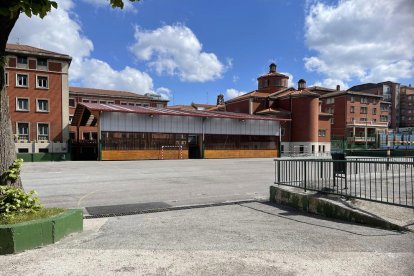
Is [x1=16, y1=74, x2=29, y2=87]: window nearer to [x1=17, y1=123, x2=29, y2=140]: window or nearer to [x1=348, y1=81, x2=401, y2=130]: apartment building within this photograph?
[x1=17, y1=123, x2=29, y2=140]: window

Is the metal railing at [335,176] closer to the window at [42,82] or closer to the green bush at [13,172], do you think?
the green bush at [13,172]

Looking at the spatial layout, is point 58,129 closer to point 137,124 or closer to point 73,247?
point 137,124

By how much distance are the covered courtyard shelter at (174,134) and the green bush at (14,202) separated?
29.9 metres

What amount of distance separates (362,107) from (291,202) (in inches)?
3042

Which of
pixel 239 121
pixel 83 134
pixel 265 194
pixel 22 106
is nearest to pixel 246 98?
pixel 239 121

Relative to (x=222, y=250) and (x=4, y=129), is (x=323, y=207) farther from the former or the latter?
(x=4, y=129)

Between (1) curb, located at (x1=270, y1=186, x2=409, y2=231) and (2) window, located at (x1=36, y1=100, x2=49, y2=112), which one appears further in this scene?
(2) window, located at (x1=36, y1=100, x2=49, y2=112)

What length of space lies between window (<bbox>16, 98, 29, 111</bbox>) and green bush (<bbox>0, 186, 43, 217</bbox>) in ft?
144

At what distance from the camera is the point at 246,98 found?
62688mm

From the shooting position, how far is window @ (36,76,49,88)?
44688 millimetres

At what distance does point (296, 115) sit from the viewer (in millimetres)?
58812

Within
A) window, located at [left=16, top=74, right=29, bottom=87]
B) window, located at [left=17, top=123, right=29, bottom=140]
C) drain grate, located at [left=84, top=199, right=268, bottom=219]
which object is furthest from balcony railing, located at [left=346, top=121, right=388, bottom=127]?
drain grate, located at [left=84, top=199, right=268, bottom=219]

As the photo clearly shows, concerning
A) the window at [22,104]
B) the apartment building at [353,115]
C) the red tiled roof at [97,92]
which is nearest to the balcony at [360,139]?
the apartment building at [353,115]

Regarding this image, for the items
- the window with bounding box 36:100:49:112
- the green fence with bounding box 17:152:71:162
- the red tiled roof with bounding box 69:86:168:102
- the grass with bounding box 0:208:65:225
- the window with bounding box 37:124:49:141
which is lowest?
the green fence with bounding box 17:152:71:162
